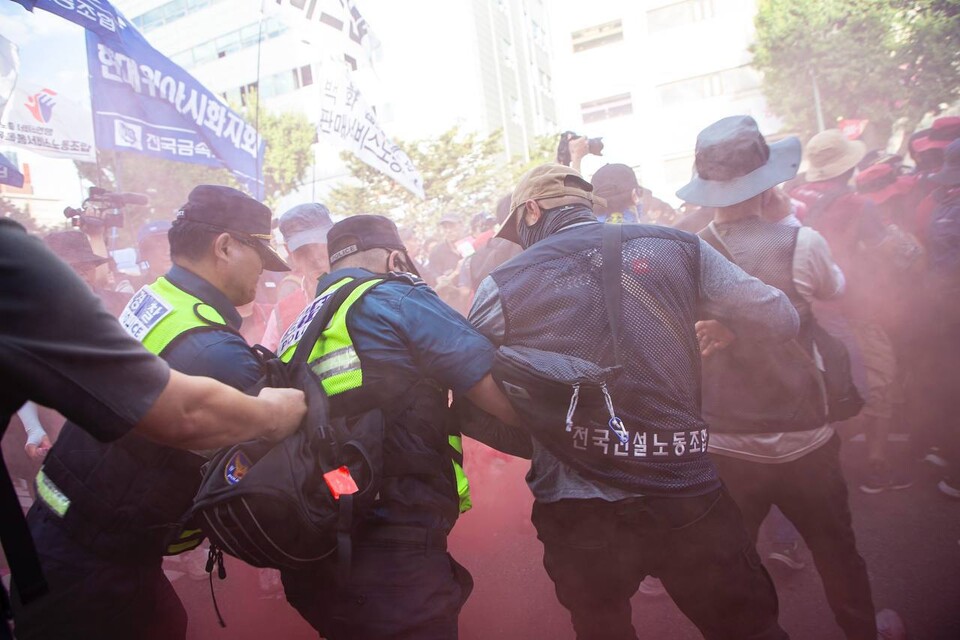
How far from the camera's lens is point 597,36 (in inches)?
1219

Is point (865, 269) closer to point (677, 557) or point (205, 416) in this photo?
point (677, 557)

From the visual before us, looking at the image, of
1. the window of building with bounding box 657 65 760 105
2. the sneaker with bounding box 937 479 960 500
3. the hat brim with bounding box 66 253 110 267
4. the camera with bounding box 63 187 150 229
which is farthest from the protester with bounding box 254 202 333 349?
the window of building with bounding box 657 65 760 105

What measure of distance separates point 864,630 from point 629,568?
1116 millimetres

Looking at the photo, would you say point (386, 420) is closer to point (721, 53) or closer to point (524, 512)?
point (524, 512)

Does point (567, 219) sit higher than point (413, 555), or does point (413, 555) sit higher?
point (567, 219)

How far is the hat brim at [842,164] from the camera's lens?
13.7 ft

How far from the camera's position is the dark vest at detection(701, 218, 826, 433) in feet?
7.71

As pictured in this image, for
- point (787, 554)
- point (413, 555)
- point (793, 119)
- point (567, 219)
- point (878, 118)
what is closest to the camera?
point (413, 555)

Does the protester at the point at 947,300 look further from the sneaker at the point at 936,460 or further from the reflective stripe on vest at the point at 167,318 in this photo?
the reflective stripe on vest at the point at 167,318

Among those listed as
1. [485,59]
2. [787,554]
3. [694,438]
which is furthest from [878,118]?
[694,438]

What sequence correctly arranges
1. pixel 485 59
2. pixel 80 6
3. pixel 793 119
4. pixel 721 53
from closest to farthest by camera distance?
pixel 80 6
pixel 793 119
pixel 721 53
pixel 485 59

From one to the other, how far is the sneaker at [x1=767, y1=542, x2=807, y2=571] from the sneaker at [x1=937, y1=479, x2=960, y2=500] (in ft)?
3.88

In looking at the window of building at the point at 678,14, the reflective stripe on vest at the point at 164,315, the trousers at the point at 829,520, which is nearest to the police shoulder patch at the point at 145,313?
the reflective stripe on vest at the point at 164,315

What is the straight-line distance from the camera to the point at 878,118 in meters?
21.1
